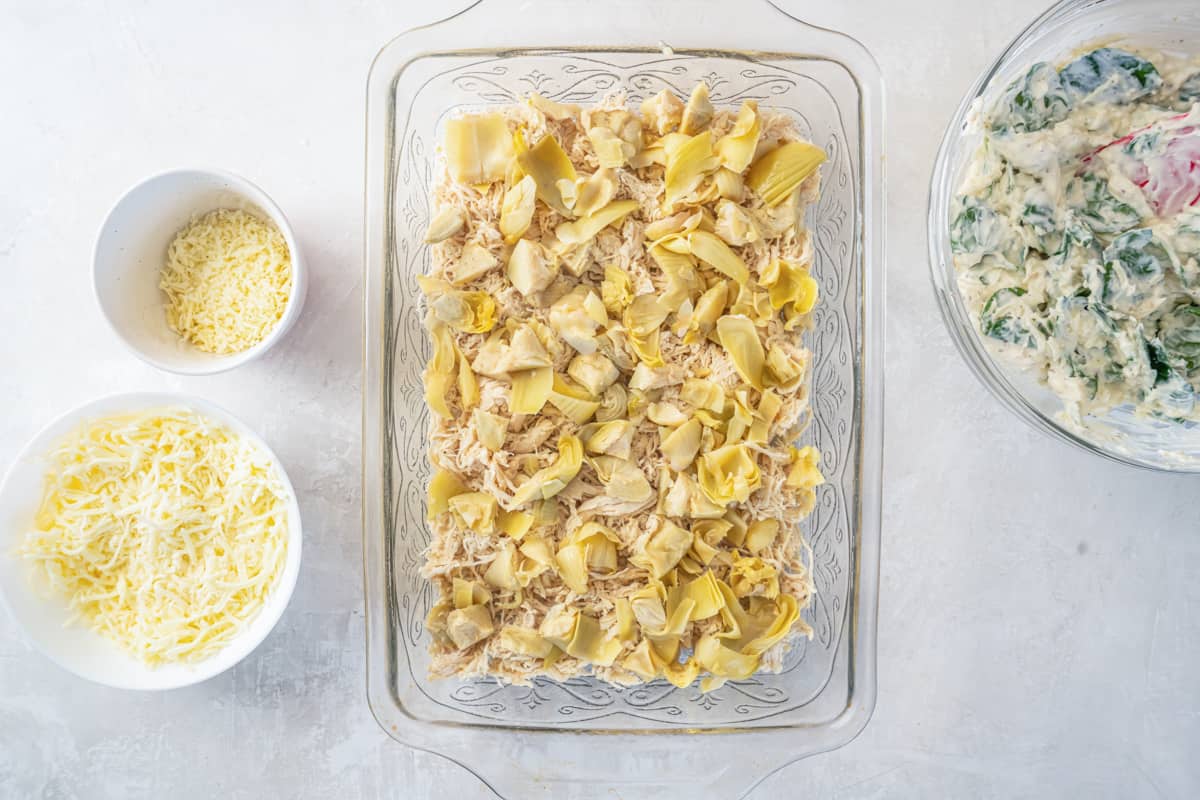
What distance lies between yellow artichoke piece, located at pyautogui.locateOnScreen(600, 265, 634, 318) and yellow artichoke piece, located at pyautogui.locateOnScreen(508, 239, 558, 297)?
7 centimetres

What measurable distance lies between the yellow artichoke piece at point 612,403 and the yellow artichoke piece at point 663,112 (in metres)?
0.36

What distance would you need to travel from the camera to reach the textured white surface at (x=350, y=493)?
130cm

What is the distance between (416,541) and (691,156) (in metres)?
0.68

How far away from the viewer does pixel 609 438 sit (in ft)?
3.67

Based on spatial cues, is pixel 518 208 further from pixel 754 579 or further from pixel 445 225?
pixel 754 579

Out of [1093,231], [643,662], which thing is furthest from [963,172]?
[643,662]

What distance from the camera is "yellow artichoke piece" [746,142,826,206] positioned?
1104mm

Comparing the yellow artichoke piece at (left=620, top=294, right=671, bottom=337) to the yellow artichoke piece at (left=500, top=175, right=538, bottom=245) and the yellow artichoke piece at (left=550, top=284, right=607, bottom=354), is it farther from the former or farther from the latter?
the yellow artichoke piece at (left=500, top=175, right=538, bottom=245)

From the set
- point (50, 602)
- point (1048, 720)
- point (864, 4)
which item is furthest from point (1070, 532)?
point (50, 602)

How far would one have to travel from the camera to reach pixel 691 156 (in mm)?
1092

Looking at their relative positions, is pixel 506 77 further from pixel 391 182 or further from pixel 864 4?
pixel 864 4

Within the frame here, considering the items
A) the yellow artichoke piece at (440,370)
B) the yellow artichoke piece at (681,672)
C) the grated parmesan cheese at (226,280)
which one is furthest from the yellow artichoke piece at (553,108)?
the yellow artichoke piece at (681,672)

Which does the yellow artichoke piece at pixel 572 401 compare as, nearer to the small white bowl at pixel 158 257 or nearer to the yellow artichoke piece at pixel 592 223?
the yellow artichoke piece at pixel 592 223

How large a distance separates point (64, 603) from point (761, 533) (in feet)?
3.40
